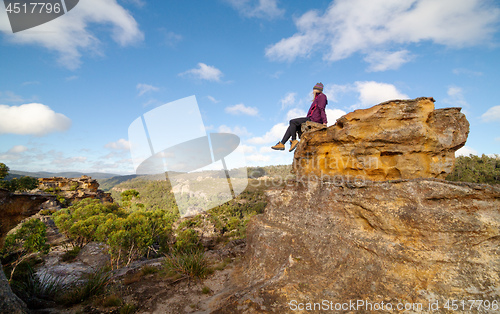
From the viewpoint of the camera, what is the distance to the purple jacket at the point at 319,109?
24.9ft

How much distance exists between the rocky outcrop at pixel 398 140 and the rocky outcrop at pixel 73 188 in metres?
54.9

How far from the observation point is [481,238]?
3.96 metres

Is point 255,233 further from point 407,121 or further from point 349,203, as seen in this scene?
point 407,121

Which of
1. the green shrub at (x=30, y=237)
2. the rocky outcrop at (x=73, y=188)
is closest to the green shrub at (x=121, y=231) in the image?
the green shrub at (x=30, y=237)

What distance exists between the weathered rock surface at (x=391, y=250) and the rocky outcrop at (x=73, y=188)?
178 ft

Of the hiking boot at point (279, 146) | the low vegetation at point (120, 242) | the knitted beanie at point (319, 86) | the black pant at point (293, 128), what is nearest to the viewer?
the low vegetation at point (120, 242)

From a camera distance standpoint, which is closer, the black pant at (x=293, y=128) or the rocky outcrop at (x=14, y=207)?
the rocky outcrop at (x=14, y=207)

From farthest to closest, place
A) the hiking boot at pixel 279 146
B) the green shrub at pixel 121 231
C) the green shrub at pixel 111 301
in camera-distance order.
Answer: the green shrub at pixel 121 231, the hiking boot at pixel 279 146, the green shrub at pixel 111 301

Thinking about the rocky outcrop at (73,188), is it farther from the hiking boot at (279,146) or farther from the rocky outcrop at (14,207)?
the hiking boot at (279,146)

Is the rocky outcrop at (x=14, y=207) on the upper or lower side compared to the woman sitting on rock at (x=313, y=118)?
lower

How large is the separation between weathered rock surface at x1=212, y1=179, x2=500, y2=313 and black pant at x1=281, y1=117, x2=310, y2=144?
3.02 metres

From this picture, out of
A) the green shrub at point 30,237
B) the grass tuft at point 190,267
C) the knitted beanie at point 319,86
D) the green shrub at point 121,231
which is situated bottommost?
the green shrub at point 121,231

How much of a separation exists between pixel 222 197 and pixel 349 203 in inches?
2449

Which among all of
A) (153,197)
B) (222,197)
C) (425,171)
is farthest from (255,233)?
(153,197)
